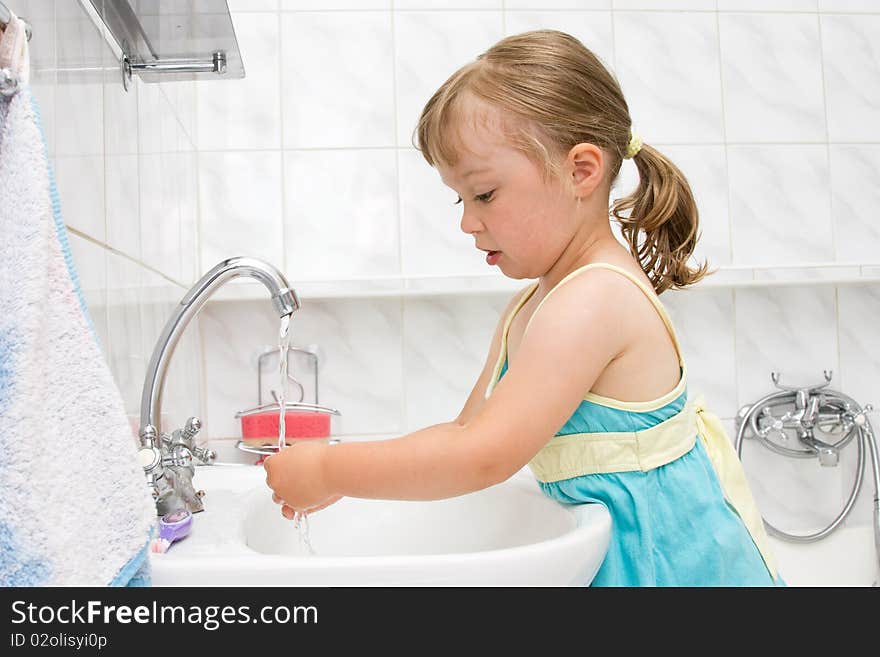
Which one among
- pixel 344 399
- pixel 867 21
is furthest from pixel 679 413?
pixel 867 21

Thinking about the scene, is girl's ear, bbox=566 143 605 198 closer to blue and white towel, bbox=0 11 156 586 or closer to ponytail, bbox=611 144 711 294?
ponytail, bbox=611 144 711 294

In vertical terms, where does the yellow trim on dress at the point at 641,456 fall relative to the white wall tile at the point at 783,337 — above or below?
below

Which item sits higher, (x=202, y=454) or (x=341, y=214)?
(x=341, y=214)

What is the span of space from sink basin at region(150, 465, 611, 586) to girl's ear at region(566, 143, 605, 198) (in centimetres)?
35

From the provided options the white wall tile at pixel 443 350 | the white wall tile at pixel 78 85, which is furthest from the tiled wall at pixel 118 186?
the white wall tile at pixel 443 350

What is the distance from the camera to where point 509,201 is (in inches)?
34.1

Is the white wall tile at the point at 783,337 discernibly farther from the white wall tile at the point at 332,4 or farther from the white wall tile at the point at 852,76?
the white wall tile at the point at 332,4

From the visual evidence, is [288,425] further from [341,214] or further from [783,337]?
[783,337]

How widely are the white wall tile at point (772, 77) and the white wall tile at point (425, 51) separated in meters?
0.55

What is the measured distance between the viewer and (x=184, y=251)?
145cm

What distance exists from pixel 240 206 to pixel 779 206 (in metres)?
1.16

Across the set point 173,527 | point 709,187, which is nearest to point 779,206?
point 709,187

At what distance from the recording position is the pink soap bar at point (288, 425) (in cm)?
147

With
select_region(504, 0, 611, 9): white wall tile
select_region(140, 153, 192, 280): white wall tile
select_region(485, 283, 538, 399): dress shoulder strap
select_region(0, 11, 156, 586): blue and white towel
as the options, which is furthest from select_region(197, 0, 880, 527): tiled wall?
select_region(0, 11, 156, 586): blue and white towel
